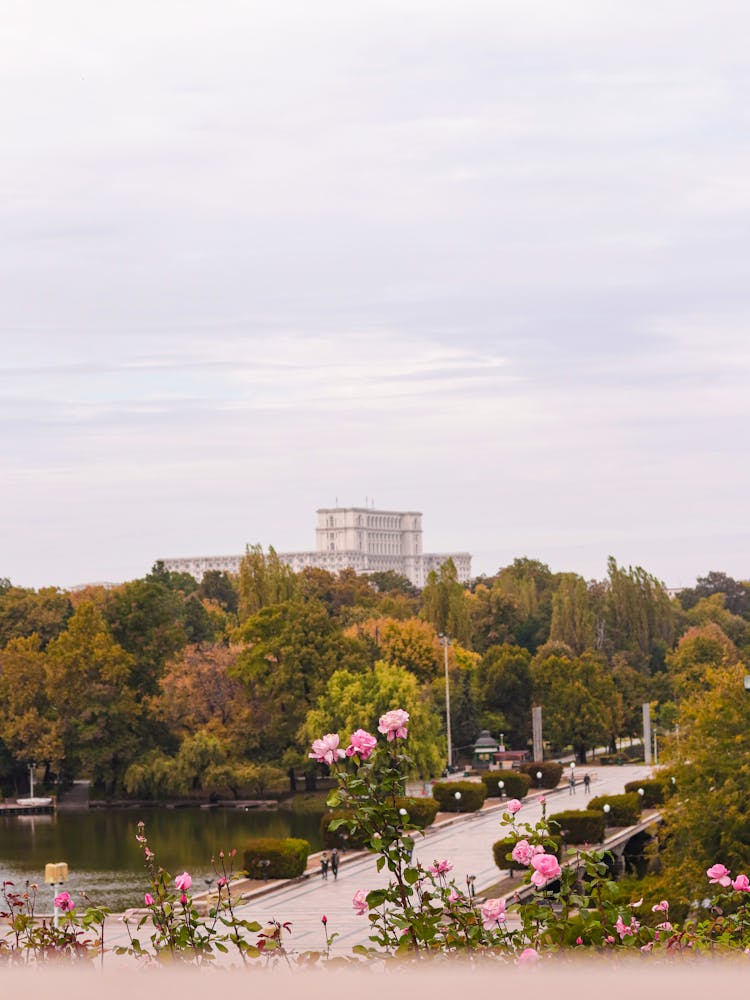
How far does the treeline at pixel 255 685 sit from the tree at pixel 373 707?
3.0 inches

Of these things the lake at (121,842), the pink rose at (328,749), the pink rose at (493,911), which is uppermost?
the pink rose at (328,749)

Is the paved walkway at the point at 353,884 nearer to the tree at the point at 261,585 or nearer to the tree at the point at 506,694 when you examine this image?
the tree at the point at 506,694

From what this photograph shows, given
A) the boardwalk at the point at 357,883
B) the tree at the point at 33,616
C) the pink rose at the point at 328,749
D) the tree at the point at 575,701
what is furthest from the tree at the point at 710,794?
the tree at the point at 33,616

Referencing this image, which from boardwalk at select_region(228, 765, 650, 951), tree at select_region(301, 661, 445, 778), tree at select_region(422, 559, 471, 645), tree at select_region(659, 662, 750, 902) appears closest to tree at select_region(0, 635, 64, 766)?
tree at select_region(301, 661, 445, 778)

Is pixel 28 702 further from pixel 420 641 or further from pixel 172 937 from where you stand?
pixel 172 937

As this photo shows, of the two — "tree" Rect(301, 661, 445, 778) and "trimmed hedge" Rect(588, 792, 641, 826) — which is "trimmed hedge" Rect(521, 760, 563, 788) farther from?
"trimmed hedge" Rect(588, 792, 641, 826)

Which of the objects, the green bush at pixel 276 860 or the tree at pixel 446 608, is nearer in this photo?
the green bush at pixel 276 860

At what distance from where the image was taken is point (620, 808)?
42594 millimetres

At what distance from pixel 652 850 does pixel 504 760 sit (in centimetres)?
2696

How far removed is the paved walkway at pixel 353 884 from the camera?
27.0m

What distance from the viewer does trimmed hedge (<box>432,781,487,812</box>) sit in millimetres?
48688

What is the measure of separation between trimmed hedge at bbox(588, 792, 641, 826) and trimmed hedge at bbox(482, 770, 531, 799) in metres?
8.70

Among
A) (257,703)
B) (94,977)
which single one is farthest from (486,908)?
(257,703)

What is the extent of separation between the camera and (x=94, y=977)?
1461 mm
